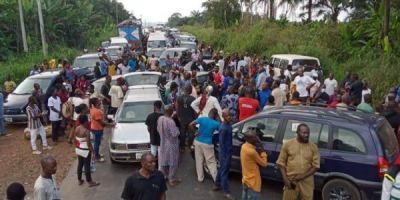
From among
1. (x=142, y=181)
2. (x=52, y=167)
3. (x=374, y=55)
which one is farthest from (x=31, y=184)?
(x=374, y=55)

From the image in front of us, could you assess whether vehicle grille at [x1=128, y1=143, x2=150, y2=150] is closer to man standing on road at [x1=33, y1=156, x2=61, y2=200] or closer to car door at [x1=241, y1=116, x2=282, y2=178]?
car door at [x1=241, y1=116, x2=282, y2=178]

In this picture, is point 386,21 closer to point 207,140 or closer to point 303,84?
point 303,84

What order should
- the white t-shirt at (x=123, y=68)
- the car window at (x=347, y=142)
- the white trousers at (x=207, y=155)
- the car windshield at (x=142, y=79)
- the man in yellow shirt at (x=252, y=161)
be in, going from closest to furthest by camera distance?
the man in yellow shirt at (x=252, y=161), the car window at (x=347, y=142), the white trousers at (x=207, y=155), the car windshield at (x=142, y=79), the white t-shirt at (x=123, y=68)

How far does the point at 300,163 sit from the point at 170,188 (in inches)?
145

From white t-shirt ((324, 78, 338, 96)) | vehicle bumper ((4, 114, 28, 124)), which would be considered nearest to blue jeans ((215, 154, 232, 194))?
white t-shirt ((324, 78, 338, 96))

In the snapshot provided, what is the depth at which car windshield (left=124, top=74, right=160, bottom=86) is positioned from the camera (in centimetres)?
1638

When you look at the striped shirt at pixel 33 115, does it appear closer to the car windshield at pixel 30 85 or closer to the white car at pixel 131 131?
the white car at pixel 131 131

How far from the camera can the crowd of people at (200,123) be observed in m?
6.43

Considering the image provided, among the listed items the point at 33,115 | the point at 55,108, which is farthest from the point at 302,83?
the point at 33,115

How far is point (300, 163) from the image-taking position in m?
6.46

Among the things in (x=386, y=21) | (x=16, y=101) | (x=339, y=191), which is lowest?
(x=339, y=191)

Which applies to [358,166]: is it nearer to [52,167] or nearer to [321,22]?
[52,167]

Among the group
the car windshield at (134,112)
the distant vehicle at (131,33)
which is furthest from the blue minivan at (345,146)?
the distant vehicle at (131,33)

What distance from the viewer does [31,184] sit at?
10266 mm
